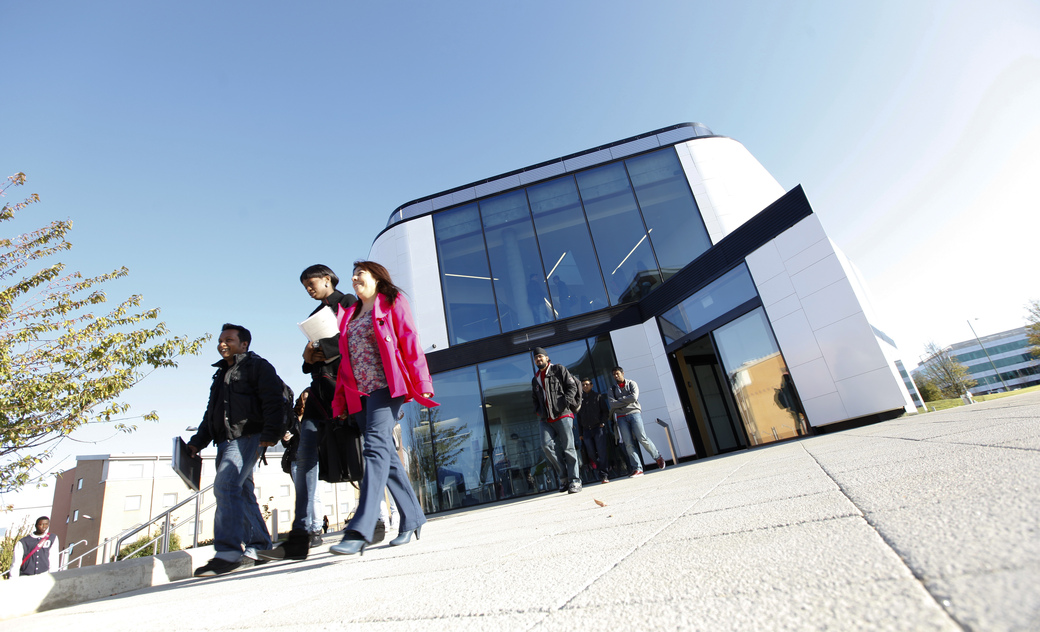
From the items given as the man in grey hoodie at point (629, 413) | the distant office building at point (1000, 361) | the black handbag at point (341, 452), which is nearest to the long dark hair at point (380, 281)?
the black handbag at point (341, 452)

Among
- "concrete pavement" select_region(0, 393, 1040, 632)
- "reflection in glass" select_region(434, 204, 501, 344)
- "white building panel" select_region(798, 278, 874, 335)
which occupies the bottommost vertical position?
"concrete pavement" select_region(0, 393, 1040, 632)

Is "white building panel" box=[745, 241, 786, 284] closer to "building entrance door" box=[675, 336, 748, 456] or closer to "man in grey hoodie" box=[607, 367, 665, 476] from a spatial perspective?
"building entrance door" box=[675, 336, 748, 456]

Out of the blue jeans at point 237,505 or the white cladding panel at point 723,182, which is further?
the white cladding panel at point 723,182

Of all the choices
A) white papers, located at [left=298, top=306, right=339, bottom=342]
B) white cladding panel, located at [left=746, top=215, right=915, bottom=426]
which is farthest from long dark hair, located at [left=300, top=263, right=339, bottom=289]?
white cladding panel, located at [left=746, top=215, right=915, bottom=426]

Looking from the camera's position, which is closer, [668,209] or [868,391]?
[868,391]

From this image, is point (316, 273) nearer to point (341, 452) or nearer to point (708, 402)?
point (341, 452)

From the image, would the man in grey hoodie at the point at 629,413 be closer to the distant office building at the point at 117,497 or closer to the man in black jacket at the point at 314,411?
the man in black jacket at the point at 314,411

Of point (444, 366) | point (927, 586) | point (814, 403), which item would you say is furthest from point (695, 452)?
point (927, 586)

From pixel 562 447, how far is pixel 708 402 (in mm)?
5910

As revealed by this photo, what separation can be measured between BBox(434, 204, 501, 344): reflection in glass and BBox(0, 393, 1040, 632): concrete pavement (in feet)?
33.2

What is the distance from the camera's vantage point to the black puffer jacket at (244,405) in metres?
3.29

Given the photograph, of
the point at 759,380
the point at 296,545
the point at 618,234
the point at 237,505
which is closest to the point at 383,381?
the point at 296,545

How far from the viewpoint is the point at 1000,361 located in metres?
74.0

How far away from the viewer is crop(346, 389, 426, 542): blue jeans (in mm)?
2381
